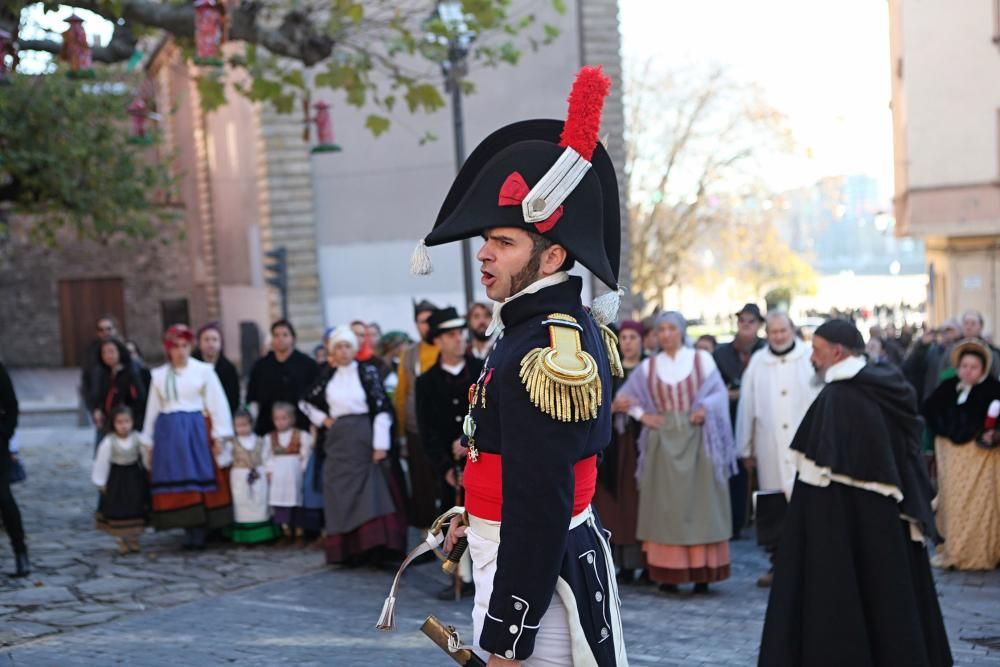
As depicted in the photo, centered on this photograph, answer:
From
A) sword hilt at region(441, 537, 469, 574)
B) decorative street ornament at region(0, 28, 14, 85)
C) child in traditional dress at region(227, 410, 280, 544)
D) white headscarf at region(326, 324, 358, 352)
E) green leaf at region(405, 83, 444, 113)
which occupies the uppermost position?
decorative street ornament at region(0, 28, 14, 85)

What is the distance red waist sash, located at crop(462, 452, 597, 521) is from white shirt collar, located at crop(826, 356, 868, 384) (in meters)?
2.73

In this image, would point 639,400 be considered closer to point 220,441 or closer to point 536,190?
point 220,441

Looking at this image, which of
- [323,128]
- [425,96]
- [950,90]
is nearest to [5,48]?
[425,96]

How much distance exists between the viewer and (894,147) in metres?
31.6

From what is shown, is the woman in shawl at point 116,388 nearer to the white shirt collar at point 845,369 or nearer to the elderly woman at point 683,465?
the elderly woman at point 683,465

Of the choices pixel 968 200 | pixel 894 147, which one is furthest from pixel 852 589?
A: pixel 894 147

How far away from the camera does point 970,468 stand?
8.97 meters

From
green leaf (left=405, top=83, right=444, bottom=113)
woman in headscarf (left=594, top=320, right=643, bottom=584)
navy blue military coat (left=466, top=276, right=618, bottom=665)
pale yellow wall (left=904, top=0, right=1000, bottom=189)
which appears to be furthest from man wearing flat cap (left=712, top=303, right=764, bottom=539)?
pale yellow wall (left=904, top=0, right=1000, bottom=189)

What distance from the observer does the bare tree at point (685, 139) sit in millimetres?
31359

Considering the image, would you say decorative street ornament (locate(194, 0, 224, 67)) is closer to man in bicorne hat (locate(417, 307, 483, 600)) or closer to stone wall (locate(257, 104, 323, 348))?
man in bicorne hat (locate(417, 307, 483, 600))

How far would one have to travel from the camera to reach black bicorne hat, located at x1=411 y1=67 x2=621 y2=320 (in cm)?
324

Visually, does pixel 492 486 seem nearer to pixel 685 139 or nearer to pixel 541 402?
pixel 541 402

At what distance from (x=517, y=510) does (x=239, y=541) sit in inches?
296

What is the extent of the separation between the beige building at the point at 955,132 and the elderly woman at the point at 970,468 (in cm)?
1942
